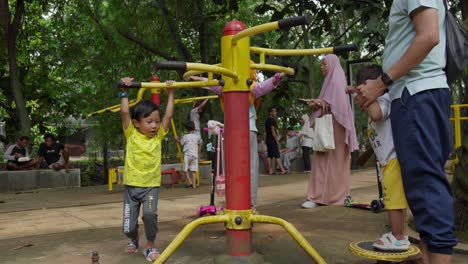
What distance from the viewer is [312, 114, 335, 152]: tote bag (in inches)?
189

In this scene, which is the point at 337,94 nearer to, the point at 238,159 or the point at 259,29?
the point at 238,159

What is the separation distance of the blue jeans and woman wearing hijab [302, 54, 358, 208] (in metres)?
2.76

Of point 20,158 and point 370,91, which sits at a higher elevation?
point 370,91

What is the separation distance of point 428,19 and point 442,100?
352 millimetres

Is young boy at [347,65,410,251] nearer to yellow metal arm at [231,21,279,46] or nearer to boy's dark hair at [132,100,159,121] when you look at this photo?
yellow metal arm at [231,21,279,46]

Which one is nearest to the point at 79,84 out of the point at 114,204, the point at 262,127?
the point at 262,127

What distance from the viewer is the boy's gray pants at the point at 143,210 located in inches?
125

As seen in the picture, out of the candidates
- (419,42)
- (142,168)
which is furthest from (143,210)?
(419,42)

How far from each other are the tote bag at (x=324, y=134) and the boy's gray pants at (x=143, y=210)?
2.12 metres

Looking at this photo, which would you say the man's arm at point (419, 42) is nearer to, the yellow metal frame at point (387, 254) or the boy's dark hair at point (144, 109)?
the yellow metal frame at point (387, 254)

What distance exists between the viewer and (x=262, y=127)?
16422 millimetres

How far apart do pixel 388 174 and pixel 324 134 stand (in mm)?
2408

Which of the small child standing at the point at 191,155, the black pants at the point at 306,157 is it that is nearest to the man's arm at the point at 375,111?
the small child standing at the point at 191,155

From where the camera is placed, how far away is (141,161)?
10.7 ft
